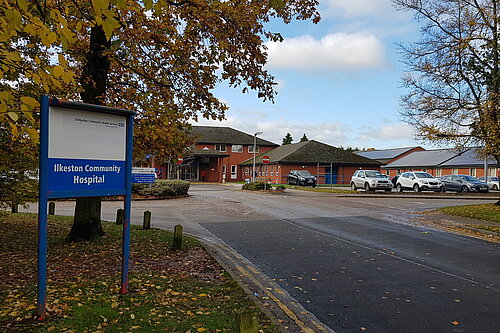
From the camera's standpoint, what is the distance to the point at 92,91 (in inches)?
356

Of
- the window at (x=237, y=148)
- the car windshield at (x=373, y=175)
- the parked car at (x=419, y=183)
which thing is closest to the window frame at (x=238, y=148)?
the window at (x=237, y=148)

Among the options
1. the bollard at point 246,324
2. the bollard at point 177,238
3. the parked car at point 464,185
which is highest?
the parked car at point 464,185

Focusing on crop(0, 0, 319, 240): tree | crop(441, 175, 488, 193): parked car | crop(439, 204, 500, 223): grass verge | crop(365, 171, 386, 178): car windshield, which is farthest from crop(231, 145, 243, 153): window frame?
crop(0, 0, 319, 240): tree

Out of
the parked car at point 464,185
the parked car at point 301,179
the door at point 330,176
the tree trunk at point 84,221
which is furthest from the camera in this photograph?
the door at point 330,176

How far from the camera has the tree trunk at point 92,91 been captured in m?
8.88

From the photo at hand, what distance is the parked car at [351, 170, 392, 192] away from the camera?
108ft

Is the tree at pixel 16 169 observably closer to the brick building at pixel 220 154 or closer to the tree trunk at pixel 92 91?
the tree trunk at pixel 92 91

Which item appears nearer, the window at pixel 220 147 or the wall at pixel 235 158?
the wall at pixel 235 158

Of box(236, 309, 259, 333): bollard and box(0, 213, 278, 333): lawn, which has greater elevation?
box(236, 309, 259, 333): bollard

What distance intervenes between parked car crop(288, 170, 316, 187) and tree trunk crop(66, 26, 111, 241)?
3477 cm

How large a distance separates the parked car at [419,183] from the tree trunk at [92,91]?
102 feet

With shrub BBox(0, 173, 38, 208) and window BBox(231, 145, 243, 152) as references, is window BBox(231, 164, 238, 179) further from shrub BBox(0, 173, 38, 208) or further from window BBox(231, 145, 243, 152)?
shrub BBox(0, 173, 38, 208)

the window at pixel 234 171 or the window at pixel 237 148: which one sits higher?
the window at pixel 237 148

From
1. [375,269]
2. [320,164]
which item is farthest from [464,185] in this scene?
[375,269]
